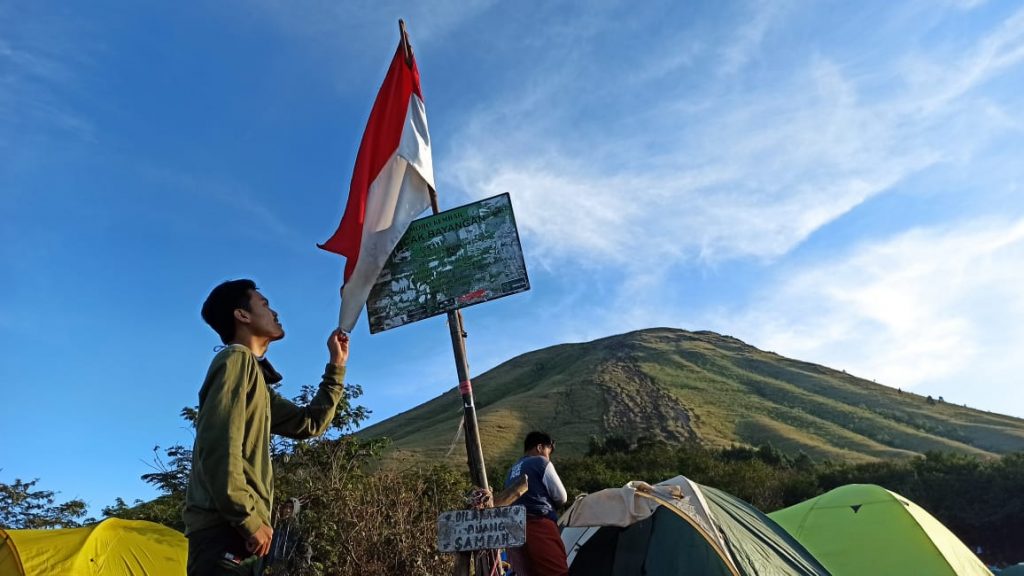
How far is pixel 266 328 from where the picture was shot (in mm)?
3188

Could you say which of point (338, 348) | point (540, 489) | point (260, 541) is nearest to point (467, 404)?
point (540, 489)

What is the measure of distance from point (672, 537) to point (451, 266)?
3.30 metres

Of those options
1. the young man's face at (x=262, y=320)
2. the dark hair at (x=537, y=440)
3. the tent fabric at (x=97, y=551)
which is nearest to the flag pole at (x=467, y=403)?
the dark hair at (x=537, y=440)

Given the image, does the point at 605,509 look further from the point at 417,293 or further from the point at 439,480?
the point at 439,480

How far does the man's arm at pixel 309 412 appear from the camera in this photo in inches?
131

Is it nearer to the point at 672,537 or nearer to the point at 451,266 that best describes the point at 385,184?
the point at 451,266

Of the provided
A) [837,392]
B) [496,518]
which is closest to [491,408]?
[837,392]

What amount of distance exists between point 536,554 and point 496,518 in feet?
4.74

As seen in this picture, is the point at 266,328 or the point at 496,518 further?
the point at 496,518

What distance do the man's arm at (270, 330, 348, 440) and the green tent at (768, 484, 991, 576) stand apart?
7.90m

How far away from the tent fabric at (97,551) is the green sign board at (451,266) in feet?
19.8

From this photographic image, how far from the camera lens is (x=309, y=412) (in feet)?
11.0

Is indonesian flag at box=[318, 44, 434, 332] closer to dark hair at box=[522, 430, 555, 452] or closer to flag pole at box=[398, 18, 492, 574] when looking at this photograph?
flag pole at box=[398, 18, 492, 574]

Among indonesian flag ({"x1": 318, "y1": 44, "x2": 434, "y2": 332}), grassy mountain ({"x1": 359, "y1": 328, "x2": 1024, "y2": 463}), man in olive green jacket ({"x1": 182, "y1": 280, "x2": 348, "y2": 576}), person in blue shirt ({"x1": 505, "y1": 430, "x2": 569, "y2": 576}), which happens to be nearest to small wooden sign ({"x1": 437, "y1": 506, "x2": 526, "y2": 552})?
person in blue shirt ({"x1": 505, "y1": 430, "x2": 569, "y2": 576})
